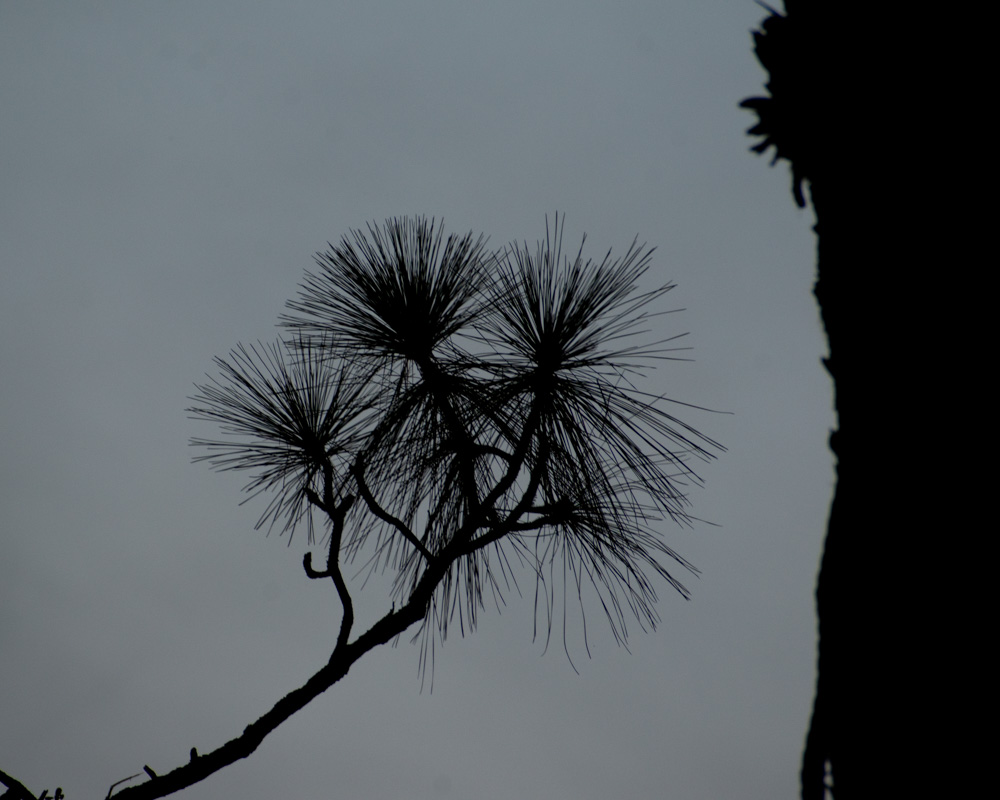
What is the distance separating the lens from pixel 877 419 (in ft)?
1.63

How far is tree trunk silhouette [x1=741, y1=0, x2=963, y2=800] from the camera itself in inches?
18.0

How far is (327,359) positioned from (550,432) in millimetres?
558

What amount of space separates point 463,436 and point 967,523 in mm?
1140

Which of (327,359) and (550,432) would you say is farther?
(327,359)

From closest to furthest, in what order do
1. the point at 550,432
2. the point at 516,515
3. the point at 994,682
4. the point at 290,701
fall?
1. the point at 994,682
2. the point at 290,701
3. the point at 516,515
4. the point at 550,432

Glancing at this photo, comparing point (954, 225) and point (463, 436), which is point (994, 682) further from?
point (463, 436)

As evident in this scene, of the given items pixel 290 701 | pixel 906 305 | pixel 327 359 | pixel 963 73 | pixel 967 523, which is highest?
pixel 327 359

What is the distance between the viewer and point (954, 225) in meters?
0.48

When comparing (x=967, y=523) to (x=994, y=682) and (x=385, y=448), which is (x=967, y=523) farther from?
(x=385, y=448)

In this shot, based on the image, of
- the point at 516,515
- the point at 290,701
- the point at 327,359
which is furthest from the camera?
the point at 327,359

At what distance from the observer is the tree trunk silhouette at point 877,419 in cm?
46

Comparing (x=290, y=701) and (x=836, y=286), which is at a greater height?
(x=836, y=286)

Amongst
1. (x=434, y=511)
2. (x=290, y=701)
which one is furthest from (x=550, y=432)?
(x=290, y=701)

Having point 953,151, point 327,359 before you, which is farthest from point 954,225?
point 327,359
